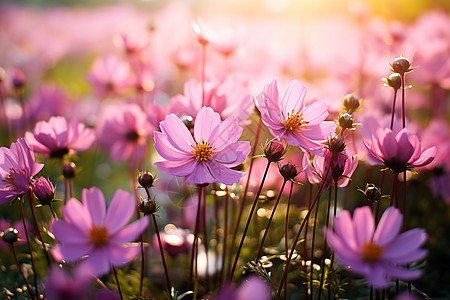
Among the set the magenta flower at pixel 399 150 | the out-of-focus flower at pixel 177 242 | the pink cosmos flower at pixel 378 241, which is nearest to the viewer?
the pink cosmos flower at pixel 378 241

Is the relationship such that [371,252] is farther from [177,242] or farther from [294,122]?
[177,242]

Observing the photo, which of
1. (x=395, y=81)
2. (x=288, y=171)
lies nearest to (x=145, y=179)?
(x=288, y=171)

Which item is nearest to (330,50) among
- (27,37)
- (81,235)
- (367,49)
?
(367,49)

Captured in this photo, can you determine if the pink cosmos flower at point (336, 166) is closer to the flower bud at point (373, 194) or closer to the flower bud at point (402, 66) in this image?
the flower bud at point (373, 194)

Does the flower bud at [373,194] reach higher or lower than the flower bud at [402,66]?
lower

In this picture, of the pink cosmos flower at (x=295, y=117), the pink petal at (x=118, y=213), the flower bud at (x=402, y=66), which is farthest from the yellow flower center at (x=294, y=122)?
the pink petal at (x=118, y=213)

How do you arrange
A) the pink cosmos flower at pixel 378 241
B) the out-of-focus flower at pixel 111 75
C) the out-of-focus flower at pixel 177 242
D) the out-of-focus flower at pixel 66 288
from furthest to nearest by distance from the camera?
1. the out-of-focus flower at pixel 111 75
2. the out-of-focus flower at pixel 177 242
3. the pink cosmos flower at pixel 378 241
4. the out-of-focus flower at pixel 66 288
